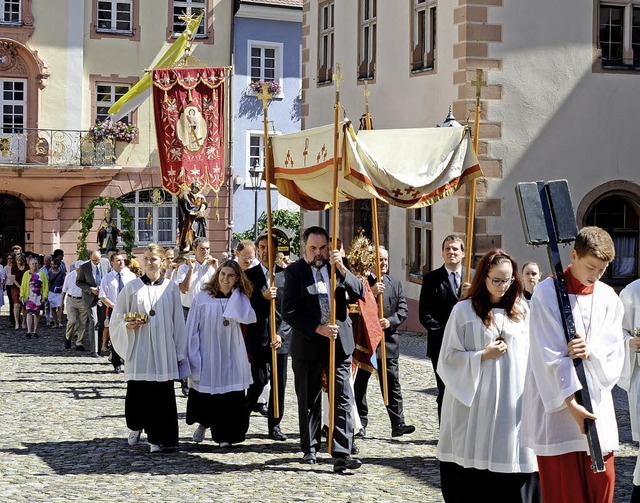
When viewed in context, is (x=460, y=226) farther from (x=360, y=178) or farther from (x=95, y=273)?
(x=360, y=178)

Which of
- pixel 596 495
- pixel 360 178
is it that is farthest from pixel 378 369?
pixel 596 495

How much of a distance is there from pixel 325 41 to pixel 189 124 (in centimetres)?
523

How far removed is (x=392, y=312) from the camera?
11.9 m

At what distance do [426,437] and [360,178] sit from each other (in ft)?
8.88

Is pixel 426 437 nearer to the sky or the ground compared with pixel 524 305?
nearer to the ground

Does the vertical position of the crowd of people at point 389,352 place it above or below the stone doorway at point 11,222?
below

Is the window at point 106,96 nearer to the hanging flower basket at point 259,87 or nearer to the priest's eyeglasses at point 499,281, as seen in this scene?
the hanging flower basket at point 259,87

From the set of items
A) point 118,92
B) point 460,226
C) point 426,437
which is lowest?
point 426,437

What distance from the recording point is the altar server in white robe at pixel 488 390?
24.1ft

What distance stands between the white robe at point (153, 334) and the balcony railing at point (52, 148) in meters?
24.2

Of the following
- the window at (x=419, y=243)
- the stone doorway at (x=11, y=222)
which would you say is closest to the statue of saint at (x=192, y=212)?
the window at (x=419, y=243)

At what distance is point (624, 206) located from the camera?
21625 mm

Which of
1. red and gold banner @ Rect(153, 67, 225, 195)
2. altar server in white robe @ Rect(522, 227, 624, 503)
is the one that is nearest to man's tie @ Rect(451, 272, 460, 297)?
altar server in white robe @ Rect(522, 227, 624, 503)

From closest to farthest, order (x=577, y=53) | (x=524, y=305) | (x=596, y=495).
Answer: (x=596, y=495) → (x=524, y=305) → (x=577, y=53)
